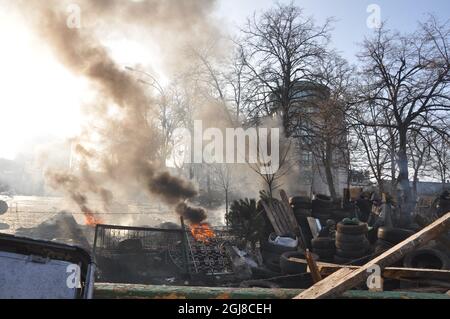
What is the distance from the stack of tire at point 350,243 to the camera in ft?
27.9

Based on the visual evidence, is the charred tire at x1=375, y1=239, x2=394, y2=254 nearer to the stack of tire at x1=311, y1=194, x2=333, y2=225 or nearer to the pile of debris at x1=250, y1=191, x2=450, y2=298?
the pile of debris at x1=250, y1=191, x2=450, y2=298

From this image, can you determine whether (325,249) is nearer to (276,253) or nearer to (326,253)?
(326,253)

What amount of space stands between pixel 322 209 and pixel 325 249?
3.71 meters

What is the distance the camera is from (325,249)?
29.9 feet

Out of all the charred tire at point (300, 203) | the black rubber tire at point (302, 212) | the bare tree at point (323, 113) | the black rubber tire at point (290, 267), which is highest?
the bare tree at point (323, 113)

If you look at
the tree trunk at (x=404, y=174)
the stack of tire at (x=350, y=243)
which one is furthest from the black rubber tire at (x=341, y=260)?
the tree trunk at (x=404, y=174)

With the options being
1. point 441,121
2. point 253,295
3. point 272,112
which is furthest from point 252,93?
point 253,295

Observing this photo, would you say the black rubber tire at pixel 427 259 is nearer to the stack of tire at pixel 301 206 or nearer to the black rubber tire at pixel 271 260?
the black rubber tire at pixel 271 260

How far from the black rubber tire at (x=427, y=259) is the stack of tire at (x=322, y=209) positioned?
194 inches

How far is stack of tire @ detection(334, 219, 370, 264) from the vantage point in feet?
27.9

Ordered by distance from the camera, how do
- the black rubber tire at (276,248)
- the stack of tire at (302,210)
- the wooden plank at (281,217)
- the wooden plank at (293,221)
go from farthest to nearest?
the stack of tire at (302,210) → the wooden plank at (281,217) → the wooden plank at (293,221) → the black rubber tire at (276,248)

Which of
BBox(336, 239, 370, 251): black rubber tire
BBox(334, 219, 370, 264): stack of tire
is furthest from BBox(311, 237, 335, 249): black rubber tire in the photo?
BBox(336, 239, 370, 251): black rubber tire

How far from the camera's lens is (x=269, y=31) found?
70.0 ft

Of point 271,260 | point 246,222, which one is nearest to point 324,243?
point 271,260
